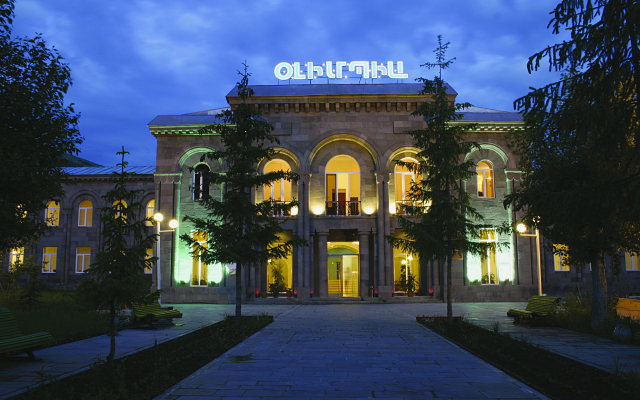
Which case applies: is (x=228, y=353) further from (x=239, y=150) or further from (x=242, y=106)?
(x=242, y=106)

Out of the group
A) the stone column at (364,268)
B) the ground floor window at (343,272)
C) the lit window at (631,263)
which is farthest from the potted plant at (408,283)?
the lit window at (631,263)

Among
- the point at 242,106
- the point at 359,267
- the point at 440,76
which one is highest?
the point at 440,76

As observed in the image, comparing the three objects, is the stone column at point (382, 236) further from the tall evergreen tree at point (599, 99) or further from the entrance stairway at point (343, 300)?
the tall evergreen tree at point (599, 99)

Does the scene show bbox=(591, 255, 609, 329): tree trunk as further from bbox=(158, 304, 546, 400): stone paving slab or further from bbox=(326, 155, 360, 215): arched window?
bbox=(326, 155, 360, 215): arched window

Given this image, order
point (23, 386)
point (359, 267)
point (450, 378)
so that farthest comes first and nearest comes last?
point (359, 267) → point (450, 378) → point (23, 386)

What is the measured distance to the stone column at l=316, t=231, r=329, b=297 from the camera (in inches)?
1045

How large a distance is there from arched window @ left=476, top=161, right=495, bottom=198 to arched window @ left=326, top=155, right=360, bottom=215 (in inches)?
288

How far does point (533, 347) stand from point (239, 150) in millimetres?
10195

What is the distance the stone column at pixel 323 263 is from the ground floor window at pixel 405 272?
15.3ft

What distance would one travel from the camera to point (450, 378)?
25.9 ft

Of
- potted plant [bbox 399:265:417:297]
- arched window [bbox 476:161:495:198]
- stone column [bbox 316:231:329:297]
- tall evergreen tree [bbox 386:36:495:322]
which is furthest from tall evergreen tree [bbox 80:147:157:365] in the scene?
arched window [bbox 476:161:495:198]

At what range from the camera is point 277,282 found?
2752 centimetres

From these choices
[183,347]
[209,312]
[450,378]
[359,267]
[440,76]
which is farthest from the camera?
[359,267]

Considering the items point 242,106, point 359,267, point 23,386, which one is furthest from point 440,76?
point 23,386
